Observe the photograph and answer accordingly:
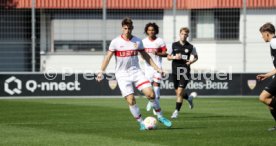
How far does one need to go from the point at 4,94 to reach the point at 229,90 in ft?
27.8

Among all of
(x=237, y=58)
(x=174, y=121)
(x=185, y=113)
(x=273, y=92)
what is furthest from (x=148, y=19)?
(x=273, y=92)

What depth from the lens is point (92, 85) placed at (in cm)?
3027

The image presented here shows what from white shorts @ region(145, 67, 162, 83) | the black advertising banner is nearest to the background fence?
the black advertising banner

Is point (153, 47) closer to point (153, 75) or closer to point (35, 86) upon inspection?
point (153, 75)

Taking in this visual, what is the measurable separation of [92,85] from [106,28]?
247 centimetres

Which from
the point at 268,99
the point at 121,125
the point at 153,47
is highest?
the point at 153,47

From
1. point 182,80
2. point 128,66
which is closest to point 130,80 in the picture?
point 128,66

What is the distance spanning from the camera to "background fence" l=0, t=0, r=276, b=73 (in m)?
30.7

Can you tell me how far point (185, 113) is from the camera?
21.7 m

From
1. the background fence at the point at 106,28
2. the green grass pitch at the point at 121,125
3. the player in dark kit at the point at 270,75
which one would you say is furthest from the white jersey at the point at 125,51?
the background fence at the point at 106,28

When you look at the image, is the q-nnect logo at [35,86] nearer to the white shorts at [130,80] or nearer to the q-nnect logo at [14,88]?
the q-nnect logo at [14,88]

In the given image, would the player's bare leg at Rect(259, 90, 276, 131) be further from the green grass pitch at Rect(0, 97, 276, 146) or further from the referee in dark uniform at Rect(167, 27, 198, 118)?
the referee in dark uniform at Rect(167, 27, 198, 118)

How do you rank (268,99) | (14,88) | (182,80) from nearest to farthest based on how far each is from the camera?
(268,99), (182,80), (14,88)

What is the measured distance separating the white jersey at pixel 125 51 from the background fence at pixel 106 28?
14122 mm
